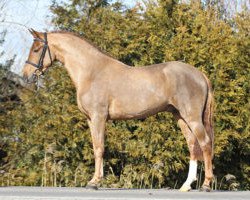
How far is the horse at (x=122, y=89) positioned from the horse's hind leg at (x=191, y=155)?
1cm

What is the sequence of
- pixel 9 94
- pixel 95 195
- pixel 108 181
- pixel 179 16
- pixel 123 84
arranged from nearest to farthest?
pixel 95 195
pixel 123 84
pixel 108 181
pixel 179 16
pixel 9 94

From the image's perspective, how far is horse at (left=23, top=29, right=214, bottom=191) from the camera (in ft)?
22.4

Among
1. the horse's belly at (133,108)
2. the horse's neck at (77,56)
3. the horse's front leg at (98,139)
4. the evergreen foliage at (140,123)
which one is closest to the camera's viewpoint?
the horse's front leg at (98,139)

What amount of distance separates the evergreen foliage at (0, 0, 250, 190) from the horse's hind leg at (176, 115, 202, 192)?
2.31 metres

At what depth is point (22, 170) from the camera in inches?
411

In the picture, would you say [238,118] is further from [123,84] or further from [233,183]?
[123,84]

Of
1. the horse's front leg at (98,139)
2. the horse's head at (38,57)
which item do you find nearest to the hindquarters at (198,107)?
the horse's front leg at (98,139)

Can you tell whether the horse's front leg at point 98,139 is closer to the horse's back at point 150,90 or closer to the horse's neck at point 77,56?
the horse's back at point 150,90

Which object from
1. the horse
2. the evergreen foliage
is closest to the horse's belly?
the horse

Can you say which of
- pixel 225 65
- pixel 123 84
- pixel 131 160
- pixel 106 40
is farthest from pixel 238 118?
pixel 123 84

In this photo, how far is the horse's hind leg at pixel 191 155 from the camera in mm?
7098

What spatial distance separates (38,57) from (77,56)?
0.50m

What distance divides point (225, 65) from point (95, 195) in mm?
4914

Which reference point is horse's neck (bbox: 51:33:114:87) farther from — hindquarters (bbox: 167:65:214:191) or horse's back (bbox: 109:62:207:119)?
hindquarters (bbox: 167:65:214:191)
